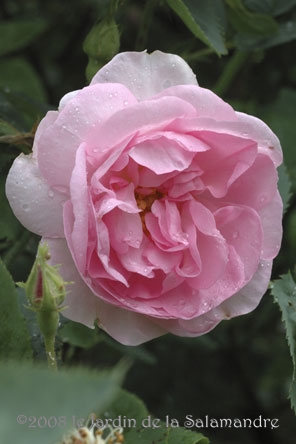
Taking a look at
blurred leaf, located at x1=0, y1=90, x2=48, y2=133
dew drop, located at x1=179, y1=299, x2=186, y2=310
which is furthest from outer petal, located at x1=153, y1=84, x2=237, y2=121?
blurred leaf, located at x1=0, y1=90, x2=48, y2=133

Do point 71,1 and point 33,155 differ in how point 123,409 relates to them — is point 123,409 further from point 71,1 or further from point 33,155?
point 71,1

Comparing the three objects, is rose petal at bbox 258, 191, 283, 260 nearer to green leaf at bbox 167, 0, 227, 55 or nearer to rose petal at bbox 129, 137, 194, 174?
rose petal at bbox 129, 137, 194, 174

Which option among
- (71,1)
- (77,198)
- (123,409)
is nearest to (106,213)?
(77,198)

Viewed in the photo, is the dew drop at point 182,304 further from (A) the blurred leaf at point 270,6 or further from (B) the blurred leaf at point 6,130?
(A) the blurred leaf at point 270,6

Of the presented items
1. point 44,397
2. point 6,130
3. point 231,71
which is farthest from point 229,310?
point 231,71

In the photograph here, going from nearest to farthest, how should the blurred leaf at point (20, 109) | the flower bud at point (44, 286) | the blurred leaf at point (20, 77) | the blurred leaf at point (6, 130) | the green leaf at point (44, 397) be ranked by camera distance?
the green leaf at point (44, 397), the flower bud at point (44, 286), the blurred leaf at point (6, 130), the blurred leaf at point (20, 109), the blurred leaf at point (20, 77)

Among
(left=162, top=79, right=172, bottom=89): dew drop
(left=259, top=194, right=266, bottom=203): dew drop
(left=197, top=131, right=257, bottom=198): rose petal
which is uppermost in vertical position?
(left=162, top=79, right=172, bottom=89): dew drop

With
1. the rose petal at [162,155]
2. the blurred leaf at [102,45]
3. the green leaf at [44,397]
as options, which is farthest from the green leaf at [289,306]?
the green leaf at [44,397]
